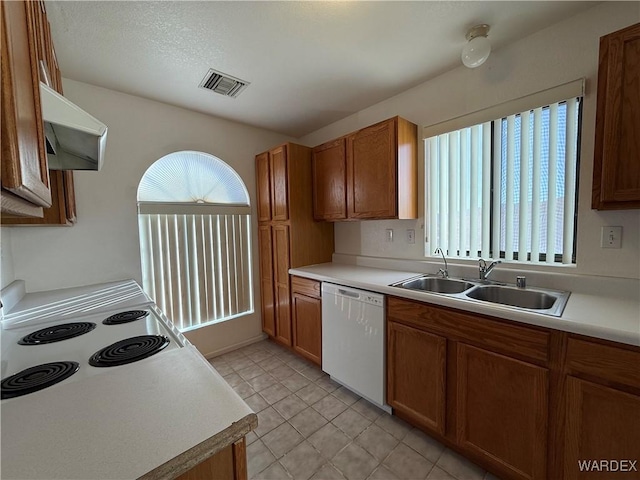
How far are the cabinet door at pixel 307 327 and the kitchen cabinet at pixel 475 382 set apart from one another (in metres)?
0.76

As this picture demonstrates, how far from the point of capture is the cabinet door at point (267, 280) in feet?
9.54

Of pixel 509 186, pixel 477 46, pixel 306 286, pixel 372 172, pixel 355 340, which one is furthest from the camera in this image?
pixel 306 286

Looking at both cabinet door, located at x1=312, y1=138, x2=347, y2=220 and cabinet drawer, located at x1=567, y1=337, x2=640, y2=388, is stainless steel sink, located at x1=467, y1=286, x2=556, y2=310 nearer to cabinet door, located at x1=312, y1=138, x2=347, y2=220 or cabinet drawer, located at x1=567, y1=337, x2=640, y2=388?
cabinet drawer, located at x1=567, y1=337, x2=640, y2=388

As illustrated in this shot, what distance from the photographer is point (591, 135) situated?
57.5 inches

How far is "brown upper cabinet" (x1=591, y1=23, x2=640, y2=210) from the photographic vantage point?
3.73ft

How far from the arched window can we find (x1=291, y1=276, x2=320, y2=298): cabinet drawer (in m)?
0.73

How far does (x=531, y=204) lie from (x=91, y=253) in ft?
11.0

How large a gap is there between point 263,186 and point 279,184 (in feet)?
1.03

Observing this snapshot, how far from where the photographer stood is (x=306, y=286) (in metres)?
2.44

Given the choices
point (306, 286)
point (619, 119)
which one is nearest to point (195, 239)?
point (306, 286)

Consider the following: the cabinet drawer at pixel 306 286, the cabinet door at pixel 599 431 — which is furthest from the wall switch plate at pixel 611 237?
the cabinet drawer at pixel 306 286

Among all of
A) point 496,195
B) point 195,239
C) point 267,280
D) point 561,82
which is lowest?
point 267,280

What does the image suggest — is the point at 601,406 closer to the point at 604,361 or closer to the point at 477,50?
the point at 604,361

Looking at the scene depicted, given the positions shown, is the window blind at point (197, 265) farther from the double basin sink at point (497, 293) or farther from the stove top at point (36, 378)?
the double basin sink at point (497, 293)
